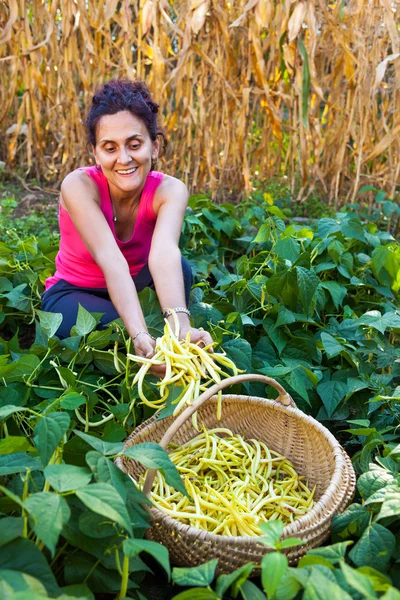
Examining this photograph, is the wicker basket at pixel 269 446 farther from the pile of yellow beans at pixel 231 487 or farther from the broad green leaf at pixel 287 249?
the broad green leaf at pixel 287 249

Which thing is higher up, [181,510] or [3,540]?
[3,540]

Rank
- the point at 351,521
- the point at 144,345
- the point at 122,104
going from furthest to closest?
the point at 122,104
the point at 144,345
the point at 351,521

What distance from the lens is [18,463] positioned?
1148mm

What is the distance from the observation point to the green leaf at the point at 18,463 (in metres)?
1.13

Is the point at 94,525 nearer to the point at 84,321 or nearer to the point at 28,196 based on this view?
the point at 84,321

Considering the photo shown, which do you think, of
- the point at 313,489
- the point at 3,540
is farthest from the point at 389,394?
the point at 3,540

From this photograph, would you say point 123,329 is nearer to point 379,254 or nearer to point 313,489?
point 313,489

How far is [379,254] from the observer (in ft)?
8.02

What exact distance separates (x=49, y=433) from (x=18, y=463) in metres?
0.08

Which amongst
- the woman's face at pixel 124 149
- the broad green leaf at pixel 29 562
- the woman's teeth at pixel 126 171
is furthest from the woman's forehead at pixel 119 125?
the broad green leaf at pixel 29 562

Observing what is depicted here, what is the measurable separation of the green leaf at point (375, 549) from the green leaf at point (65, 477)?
1.85 ft

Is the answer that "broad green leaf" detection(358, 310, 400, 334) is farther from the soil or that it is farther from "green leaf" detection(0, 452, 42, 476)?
the soil

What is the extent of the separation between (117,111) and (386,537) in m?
1.43

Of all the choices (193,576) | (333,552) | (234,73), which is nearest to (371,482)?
(333,552)
